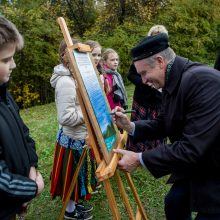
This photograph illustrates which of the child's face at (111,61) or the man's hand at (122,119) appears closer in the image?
the man's hand at (122,119)

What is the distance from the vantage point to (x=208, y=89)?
6.70 feet

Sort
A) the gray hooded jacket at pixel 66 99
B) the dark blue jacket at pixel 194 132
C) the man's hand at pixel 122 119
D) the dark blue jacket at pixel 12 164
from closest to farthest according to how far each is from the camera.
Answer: the dark blue jacket at pixel 12 164 → the dark blue jacket at pixel 194 132 → the man's hand at pixel 122 119 → the gray hooded jacket at pixel 66 99

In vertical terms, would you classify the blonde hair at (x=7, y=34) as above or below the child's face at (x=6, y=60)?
above

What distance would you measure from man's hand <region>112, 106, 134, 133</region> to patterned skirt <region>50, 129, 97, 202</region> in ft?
2.02

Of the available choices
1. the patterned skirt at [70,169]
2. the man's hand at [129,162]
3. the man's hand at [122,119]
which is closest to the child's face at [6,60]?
the man's hand at [129,162]

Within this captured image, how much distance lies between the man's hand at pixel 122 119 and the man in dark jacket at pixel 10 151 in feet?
3.14

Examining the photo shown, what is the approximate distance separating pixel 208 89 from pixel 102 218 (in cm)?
216

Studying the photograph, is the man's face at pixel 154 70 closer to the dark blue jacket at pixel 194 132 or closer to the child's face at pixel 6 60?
the dark blue jacket at pixel 194 132

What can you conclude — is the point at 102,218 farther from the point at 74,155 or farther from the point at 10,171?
the point at 10,171

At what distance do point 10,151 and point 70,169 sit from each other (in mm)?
1612

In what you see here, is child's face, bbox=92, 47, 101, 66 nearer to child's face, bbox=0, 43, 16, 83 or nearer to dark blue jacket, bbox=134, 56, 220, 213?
dark blue jacket, bbox=134, 56, 220, 213

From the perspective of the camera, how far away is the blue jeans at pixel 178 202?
2.71 metres

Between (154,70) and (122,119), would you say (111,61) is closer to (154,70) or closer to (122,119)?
(122,119)

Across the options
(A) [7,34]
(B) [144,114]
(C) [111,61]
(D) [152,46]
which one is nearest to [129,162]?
(D) [152,46]
